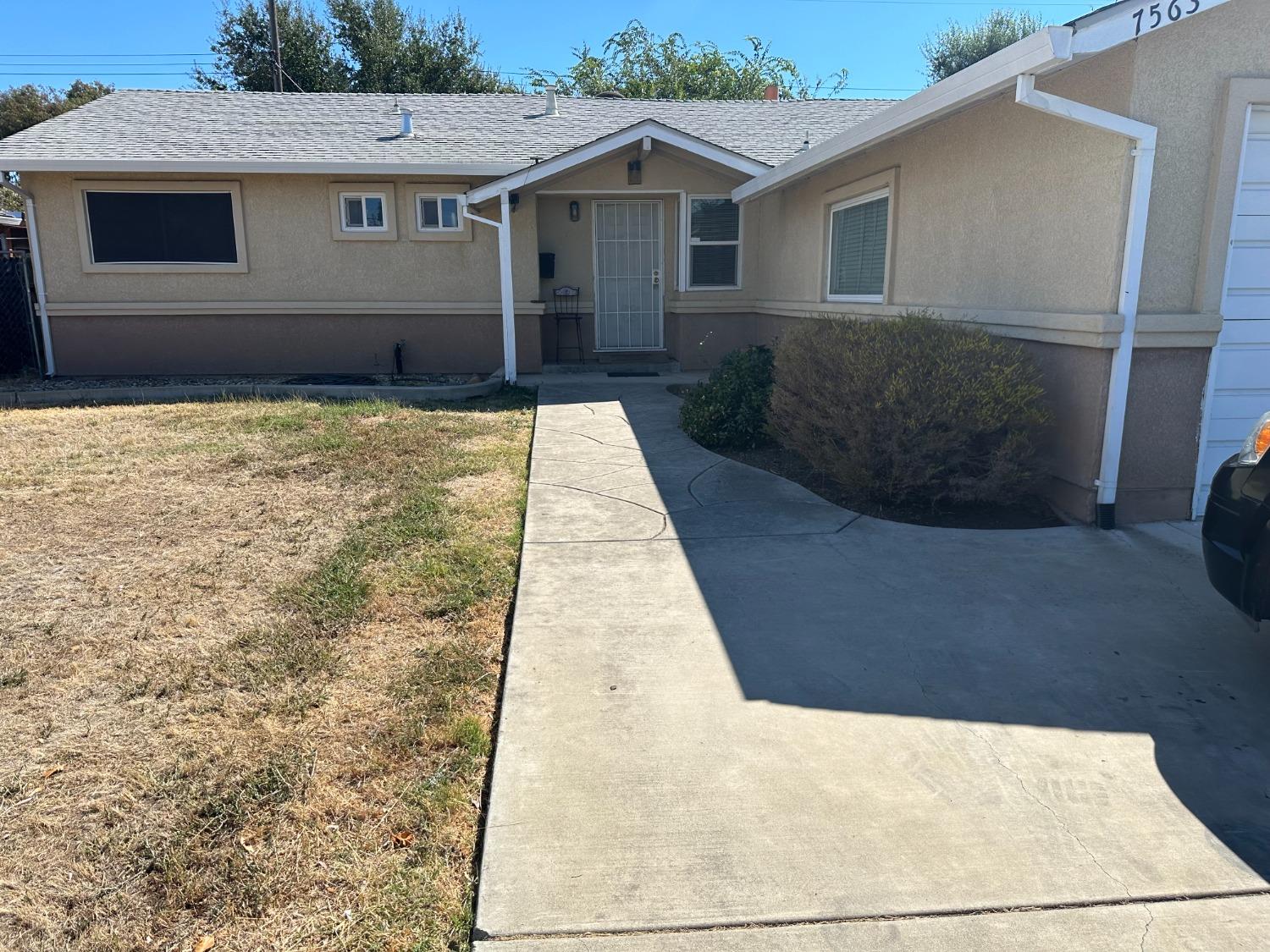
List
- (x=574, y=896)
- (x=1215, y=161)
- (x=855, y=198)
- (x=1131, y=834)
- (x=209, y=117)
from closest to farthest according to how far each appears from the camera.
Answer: (x=574, y=896), (x=1131, y=834), (x=1215, y=161), (x=855, y=198), (x=209, y=117)

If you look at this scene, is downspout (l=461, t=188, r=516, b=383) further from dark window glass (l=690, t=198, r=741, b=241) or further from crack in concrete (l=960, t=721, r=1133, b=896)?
crack in concrete (l=960, t=721, r=1133, b=896)

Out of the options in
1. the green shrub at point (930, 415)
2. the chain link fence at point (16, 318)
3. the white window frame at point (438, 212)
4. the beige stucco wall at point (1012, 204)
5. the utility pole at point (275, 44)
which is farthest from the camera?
the utility pole at point (275, 44)

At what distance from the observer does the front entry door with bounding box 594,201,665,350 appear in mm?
14047

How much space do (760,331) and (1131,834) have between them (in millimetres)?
11028

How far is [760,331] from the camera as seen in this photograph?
13.3 metres

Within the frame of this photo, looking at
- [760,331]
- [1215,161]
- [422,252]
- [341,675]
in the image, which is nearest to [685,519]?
[341,675]

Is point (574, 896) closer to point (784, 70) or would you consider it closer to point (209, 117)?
point (209, 117)

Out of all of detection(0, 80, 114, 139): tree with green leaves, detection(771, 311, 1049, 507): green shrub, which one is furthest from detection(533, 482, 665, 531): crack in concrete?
detection(0, 80, 114, 139): tree with green leaves

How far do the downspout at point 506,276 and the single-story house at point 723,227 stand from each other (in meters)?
0.06

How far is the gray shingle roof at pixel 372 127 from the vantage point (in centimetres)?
1244

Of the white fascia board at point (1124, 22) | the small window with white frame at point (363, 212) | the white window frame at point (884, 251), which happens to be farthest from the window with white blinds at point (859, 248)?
the small window with white frame at point (363, 212)

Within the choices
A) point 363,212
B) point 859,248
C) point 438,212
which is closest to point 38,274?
point 363,212

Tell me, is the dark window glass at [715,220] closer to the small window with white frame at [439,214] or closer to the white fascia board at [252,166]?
the white fascia board at [252,166]

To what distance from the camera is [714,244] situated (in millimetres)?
13367
